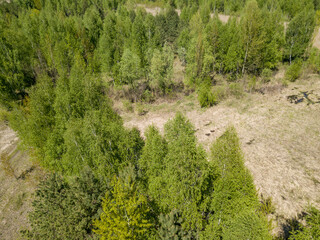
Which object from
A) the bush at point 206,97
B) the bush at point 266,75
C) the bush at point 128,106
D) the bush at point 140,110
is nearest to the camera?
the bush at point 206,97

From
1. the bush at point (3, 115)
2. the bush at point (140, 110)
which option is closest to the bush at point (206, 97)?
the bush at point (140, 110)

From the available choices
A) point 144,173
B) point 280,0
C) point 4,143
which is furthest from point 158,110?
point 280,0

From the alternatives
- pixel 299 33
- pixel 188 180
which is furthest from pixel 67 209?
pixel 299 33

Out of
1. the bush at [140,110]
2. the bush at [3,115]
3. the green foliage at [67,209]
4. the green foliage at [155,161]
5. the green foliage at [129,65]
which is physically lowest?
the bush at [3,115]

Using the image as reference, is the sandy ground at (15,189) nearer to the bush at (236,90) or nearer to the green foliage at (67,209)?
the green foliage at (67,209)

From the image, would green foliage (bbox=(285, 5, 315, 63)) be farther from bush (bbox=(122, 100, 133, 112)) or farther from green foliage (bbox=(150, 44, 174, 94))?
bush (bbox=(122, 100, 133, 112))

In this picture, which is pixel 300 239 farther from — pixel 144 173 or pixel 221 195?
pixel 144 173
